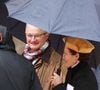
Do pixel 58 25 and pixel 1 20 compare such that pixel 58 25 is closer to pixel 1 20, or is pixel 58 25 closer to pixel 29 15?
pixel 29 15

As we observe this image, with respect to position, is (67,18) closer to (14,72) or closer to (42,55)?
(42,55)

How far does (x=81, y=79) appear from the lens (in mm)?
4738

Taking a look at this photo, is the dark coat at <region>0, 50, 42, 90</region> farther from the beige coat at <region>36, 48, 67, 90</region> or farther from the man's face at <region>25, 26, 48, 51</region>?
the man's face at <region>25, 26, 48, 51</region>

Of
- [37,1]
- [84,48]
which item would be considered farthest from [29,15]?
[84,48]

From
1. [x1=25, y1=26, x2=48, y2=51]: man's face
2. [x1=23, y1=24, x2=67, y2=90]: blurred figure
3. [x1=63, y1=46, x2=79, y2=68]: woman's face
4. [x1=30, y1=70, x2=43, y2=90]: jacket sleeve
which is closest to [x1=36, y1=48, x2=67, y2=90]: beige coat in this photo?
[x1=23, y1=24, x2=67, y2=90]: blurred figure

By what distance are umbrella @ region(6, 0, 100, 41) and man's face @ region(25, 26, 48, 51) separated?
13 cm

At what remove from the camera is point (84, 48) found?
4.86 meters

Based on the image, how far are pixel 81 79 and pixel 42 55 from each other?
0.78m

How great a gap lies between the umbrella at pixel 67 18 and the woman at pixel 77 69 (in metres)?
0.27

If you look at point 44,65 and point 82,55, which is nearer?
point 82,55

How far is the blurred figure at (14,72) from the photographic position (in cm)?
439

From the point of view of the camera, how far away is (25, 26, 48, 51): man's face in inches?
212

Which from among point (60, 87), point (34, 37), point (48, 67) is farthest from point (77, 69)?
point (34, 37)

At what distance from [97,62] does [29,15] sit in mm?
1133
